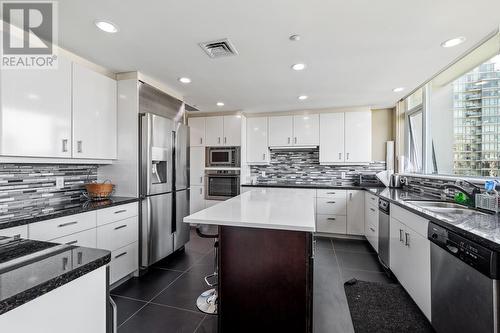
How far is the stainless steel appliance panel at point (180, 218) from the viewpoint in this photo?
10.4ft

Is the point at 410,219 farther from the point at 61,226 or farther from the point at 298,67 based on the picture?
the point at 61,226

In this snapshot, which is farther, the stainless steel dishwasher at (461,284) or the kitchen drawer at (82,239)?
the kitchen drawer at (82,239)

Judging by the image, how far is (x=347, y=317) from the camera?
6.45 feet

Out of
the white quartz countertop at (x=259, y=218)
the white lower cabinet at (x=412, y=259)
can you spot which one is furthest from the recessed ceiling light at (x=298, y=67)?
the white lower cabinet at (x=412, y=259)

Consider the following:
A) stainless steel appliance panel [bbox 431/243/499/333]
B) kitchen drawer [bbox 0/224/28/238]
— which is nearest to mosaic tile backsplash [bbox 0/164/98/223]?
kitchen drawer [bbox 0/224/28/238]

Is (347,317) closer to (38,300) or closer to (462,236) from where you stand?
(462,236)

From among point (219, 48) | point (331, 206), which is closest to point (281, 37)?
point (219, 48)

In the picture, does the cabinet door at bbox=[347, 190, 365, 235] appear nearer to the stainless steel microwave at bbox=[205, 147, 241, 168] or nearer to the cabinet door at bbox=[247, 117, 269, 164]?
the cabinet door at bbox=[247, 117, 269, 164]

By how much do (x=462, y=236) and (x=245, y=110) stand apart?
12.2 feet

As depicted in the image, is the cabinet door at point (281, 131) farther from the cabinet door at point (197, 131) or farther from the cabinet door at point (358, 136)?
the cabinet door at point (197, 131)

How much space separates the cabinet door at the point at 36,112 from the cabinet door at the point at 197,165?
2.58 m

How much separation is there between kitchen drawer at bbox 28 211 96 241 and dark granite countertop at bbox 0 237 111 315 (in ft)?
2.79

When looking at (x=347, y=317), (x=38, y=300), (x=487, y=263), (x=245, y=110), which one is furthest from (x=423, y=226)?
(x=245, y=110)

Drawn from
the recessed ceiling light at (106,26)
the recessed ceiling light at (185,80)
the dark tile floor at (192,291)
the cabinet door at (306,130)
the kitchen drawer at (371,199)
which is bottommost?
the dark tile floor at (192,291)
